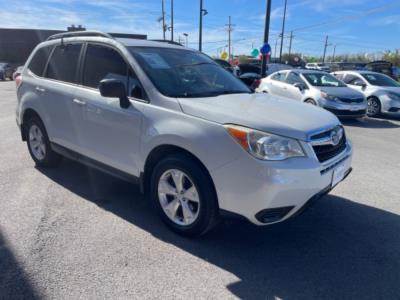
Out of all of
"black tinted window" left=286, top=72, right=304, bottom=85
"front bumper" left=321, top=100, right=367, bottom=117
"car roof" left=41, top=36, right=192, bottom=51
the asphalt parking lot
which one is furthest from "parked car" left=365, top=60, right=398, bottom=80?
"car roof" left=41, top=36, right=192, bottom=51

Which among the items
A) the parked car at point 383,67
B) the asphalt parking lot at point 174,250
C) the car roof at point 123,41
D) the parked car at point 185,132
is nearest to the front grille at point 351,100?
the asphalt parking lot at point 174,250

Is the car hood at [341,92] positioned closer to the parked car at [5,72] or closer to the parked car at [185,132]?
the parked car at [185,132]

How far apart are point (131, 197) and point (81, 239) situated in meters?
1.12

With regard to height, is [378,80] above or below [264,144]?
below

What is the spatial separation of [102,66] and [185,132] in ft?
5.14

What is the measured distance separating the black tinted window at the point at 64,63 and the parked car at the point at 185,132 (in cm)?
1

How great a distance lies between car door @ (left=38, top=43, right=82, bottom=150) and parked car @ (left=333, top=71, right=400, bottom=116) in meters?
10.0

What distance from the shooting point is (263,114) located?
3.10 metres

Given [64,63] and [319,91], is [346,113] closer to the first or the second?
[319,91]

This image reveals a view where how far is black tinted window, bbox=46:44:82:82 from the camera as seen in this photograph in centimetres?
438

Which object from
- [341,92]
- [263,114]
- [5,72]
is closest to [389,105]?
[341,92]

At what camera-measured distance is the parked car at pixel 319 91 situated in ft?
33.1

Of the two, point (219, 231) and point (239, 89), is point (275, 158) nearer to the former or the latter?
point (219, 231)

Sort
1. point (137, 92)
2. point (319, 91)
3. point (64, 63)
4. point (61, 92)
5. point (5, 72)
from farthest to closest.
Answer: point (5, 72), point (319, 91), point (64, 63), point (61, 92), point (137, 92)
